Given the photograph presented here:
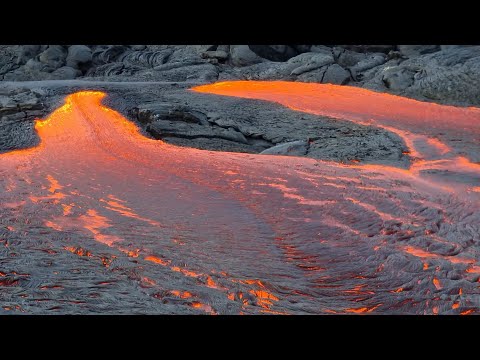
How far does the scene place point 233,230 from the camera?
323 cm

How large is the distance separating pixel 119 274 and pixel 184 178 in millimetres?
1830

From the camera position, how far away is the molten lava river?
2354mm

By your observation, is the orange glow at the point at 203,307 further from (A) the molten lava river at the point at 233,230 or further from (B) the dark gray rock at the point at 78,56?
(B) the dark gray rock at the point at 78,56

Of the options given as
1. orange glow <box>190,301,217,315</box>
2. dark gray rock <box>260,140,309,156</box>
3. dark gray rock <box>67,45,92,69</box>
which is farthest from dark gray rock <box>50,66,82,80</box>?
orange glow <box>190,301,217,315</box>

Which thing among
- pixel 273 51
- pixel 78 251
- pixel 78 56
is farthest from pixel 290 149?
pixel 78 56

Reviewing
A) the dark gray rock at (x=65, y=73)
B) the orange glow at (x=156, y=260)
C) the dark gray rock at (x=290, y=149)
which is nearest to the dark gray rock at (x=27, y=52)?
the dark gray rock at (x=65, y=73)

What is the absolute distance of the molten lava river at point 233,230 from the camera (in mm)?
2354

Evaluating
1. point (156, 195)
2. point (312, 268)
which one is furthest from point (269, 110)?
point (312, 268)

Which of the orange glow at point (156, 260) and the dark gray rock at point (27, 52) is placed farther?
the dark gray rock at point (27, 52)

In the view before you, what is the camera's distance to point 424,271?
2.65 metres

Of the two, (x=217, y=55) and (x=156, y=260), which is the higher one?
(x=217, y=55)

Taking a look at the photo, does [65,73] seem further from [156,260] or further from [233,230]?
[156,260]

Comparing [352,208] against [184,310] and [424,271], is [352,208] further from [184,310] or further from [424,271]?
[184,310]

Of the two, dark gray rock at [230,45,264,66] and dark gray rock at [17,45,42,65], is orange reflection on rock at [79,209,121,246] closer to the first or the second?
dark gray rock at [230,45,264,66]
